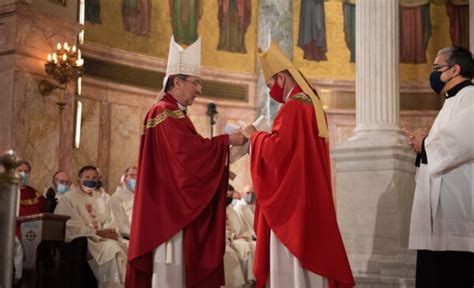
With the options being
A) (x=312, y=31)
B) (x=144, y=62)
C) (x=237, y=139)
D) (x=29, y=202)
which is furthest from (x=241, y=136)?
(x=312, y=31)

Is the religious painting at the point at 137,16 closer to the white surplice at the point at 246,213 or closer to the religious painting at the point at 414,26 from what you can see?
the white surplice at the point at 246,213

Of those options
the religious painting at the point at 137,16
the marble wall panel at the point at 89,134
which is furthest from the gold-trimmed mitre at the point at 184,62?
the religious painting at the point at 137,16

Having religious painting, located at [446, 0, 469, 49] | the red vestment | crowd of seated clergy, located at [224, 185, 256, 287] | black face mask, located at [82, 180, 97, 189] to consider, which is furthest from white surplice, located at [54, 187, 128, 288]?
religious painting, located at [446, 0, 469, 49]

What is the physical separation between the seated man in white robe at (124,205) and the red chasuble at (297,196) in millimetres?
4661

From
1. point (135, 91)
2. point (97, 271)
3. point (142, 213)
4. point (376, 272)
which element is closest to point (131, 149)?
point (135, 91)

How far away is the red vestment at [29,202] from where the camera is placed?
30.5 ft

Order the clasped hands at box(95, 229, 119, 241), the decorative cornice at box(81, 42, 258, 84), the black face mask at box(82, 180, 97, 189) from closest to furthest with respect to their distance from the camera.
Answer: the clasped hands at box(95, 229, 119, 241), the black face mask at box(82, 180, 97, 189), the decorative cornice at box(81, 42, 258, 84)

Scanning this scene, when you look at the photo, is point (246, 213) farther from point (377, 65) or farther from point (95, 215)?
point (377, 65)

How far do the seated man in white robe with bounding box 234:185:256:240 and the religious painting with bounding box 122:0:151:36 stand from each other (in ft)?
13.4

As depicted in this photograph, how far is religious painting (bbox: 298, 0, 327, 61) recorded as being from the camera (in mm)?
17281

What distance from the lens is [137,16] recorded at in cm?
1534

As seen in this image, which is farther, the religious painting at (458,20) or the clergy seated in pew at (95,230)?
the religious painting at (458,20)

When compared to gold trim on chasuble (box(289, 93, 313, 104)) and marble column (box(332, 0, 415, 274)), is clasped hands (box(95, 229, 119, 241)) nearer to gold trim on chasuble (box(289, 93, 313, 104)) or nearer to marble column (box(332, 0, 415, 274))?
marble column (box(332, 0, 415, 274))

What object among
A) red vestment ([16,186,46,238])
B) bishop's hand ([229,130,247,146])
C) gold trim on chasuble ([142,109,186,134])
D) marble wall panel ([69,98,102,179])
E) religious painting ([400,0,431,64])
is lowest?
red vestment ([16,186,46,238])
